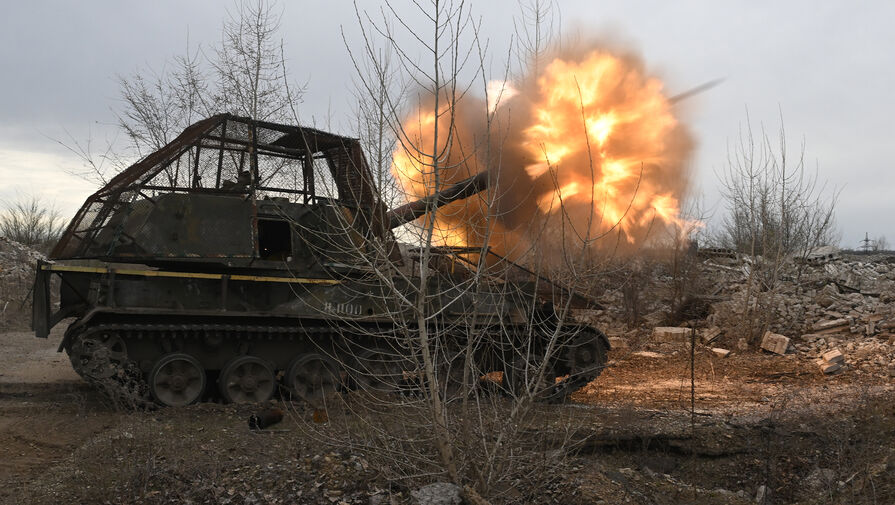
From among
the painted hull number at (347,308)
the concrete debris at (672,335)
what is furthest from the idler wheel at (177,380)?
the concrete debris at (672,335)

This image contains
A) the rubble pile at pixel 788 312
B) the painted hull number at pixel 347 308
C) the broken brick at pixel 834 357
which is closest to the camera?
the painted hull number at pixel 347 308

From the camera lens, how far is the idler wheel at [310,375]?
10.7 m

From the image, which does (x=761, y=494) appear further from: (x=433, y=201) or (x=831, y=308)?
(x=831, y=308)

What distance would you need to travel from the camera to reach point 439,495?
5.76 metres

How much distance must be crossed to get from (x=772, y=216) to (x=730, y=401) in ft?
44.1

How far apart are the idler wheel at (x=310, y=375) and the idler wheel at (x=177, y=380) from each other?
1267 mm

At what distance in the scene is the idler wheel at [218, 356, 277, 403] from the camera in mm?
10211

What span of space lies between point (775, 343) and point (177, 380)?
1488 cm

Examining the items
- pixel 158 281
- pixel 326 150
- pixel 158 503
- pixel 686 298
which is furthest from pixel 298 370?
pixel 686 298

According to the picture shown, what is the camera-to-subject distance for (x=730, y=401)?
12406mm

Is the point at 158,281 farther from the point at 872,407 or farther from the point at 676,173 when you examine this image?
the point at 872,407

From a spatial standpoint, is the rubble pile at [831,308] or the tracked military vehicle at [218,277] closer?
the tracked military vehicle at [218,277]

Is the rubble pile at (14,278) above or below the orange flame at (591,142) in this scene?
below

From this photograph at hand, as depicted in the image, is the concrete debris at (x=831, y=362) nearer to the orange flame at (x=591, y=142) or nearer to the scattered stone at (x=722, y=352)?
the scattered stone at (x=722, y=352)
